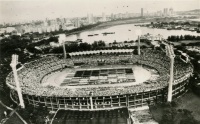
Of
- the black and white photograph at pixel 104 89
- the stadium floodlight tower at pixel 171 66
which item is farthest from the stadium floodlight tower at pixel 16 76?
the stadium floodlight tower at pixel 171 66

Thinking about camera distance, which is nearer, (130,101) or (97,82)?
(130,101)

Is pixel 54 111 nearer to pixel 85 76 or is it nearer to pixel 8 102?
pixel 8 102

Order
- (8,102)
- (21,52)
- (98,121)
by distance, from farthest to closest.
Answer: (21,52), (8,102), (98,121)

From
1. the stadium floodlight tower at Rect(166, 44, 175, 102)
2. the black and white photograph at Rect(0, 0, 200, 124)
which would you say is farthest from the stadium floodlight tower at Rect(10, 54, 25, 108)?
the stadium floodlight tower at Rect(166, 44, 175, 102)

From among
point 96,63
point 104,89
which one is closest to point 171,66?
point 104,89

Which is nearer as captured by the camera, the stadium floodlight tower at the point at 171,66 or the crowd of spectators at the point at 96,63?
the stadium floodlight tower at the point at 171,66

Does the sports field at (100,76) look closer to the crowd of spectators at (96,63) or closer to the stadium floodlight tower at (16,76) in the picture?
the crowd of spectators at (96,63)

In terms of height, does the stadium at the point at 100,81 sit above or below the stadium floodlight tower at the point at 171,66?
below

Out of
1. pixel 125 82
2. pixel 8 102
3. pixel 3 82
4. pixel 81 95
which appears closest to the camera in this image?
pixel 81 95

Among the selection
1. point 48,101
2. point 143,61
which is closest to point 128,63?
point 143,61
